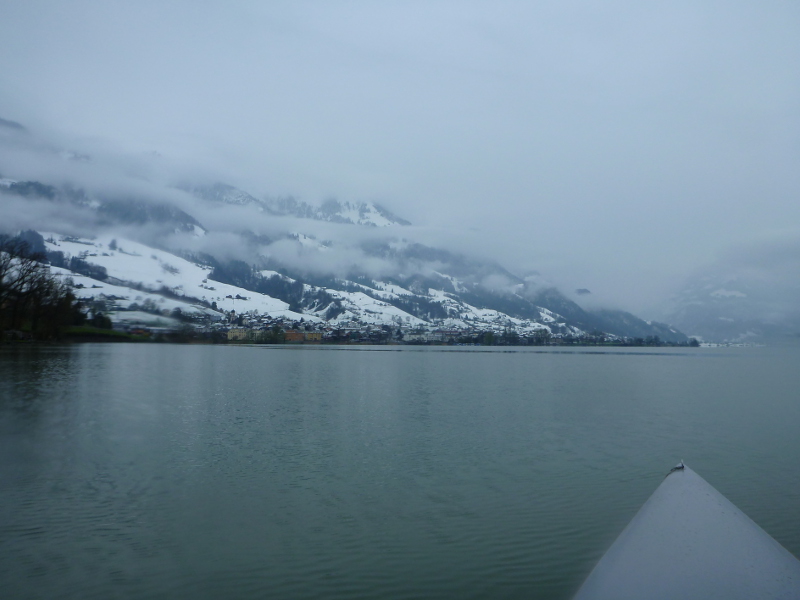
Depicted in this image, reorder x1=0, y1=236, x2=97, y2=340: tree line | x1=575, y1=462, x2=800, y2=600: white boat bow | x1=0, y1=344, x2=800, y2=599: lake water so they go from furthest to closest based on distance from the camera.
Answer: x1=0, y1=236, x2=97, y2=340: tree line, x1=0, y1=344, x2=800, y2=599: lake water, x1=575, y1=462, x2=800, y2=600: white boat bow

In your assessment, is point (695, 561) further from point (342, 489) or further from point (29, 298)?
point (29, 298)

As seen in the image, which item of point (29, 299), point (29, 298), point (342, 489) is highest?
point (29, 298)

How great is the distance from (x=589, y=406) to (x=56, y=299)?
262ft

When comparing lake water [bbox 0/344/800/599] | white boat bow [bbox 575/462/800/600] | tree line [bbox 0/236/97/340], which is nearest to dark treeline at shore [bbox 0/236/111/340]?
tree line [bbox 0/236/97/340]

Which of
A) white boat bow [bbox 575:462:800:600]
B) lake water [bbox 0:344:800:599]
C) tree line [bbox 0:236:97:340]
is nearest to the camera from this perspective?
white boat bow [bbox 575:462:800:600]

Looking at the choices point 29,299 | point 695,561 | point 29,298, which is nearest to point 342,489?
point 695,561

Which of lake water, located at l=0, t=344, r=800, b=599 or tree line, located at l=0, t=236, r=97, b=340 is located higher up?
tree line, located at l=0, t=236, r=97, b=340

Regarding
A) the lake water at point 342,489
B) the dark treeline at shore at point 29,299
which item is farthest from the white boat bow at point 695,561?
the dark treeline at shore at point 29,299

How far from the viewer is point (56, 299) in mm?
83562

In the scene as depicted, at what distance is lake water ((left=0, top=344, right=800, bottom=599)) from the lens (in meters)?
8.84

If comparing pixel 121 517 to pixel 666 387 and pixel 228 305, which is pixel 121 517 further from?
pixel 228 305

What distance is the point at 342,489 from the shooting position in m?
13.5

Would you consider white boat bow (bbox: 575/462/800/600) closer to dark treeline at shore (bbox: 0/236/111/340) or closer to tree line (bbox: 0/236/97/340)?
tree line (bbox: 0/236/97/340)

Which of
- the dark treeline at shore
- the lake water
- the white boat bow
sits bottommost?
the lake water
